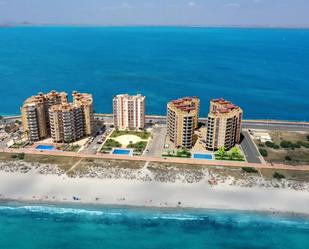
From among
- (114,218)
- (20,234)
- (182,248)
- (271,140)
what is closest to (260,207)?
(182,248)

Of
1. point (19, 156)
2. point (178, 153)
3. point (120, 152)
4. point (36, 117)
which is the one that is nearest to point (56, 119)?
point (36, 117)

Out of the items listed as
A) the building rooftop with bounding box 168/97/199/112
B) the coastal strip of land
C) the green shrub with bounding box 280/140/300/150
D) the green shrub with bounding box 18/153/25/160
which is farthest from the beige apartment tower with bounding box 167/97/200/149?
the green shrub with bounding box 18/153/25/160

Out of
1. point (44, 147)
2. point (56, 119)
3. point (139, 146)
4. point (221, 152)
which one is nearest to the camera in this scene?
point (221, 152)

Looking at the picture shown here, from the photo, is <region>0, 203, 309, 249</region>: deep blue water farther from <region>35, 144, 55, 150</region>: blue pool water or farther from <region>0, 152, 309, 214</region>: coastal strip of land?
<region>35, 144, 55, 150</region>: blue pool water

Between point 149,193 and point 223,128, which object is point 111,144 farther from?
point 223,128

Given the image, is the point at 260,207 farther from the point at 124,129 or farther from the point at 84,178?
the point at 124,129

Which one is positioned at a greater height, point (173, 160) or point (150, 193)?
point (173, 160)
